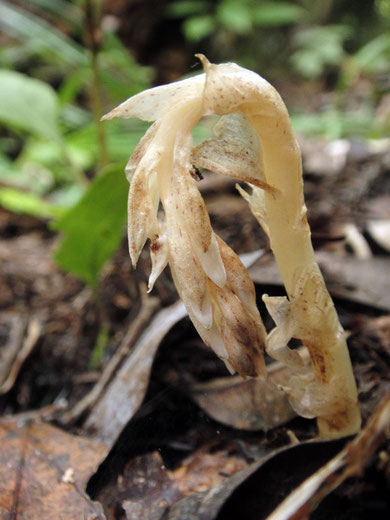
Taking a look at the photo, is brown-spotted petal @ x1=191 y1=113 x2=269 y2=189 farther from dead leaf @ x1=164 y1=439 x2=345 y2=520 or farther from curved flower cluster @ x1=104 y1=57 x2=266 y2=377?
dead leaf @ x1=164 y1=439 x2=345 y2=520

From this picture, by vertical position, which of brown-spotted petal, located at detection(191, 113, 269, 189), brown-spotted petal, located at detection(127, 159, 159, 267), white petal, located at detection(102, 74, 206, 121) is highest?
white petal, located at detection(102, 74, 206, 121)

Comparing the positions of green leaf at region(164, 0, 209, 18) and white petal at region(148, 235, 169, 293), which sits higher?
green leaf at region(164, 0, 209, 18)

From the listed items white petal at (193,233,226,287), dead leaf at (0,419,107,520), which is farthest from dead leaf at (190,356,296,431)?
white petal at (193,233,226,287)

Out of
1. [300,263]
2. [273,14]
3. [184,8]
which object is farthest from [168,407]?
[273,14]

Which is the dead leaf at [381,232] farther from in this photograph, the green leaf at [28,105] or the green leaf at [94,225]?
the green leaf at [28,105]

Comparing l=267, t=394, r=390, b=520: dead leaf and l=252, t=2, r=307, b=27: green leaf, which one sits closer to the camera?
l=267, t=394, r=390, b=520: dead leaf

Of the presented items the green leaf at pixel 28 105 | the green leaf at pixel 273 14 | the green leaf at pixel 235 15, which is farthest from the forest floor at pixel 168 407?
the green leaf at pixel 273 14

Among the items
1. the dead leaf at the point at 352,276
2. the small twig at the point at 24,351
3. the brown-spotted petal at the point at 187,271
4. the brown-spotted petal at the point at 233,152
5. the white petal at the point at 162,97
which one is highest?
the white petal at the point at 162,97
